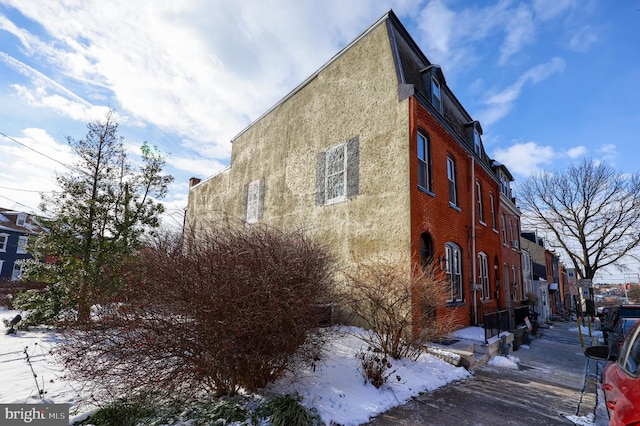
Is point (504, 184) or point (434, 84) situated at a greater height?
point (434, 84)

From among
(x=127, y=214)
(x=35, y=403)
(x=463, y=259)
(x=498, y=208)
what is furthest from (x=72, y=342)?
(x=498, y=208)

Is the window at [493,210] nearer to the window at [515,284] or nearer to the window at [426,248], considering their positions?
the window at [515,284]

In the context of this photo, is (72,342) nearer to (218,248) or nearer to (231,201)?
(218,248)

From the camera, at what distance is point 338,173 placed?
40.0 feet

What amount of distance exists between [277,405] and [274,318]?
4.17ft

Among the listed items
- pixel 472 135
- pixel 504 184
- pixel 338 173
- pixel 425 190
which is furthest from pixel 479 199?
pixel 338 173

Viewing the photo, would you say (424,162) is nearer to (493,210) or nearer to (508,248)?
(493,210)

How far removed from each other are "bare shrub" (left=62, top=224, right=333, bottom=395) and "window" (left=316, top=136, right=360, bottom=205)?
278 inches

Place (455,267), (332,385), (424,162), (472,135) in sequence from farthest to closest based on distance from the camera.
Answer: (472,135), (455,267), (424,162), (332,385)

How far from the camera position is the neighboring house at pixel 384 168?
10.2 m

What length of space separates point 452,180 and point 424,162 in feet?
8.96

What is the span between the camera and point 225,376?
4758mm

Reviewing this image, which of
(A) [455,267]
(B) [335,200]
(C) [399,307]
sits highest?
(B) [335,200]

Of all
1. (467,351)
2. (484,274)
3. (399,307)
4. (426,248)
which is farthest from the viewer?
(484,274)
